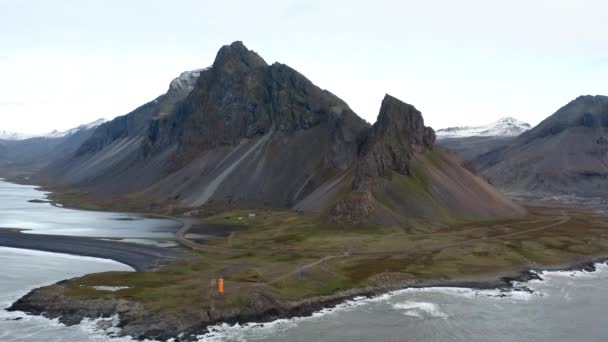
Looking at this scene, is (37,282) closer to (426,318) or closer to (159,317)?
(159,317)

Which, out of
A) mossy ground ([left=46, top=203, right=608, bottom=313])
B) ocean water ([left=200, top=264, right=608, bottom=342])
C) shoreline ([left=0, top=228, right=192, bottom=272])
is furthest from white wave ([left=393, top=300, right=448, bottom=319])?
shoreline ([left=0, top=228, right=192, bottom=272])

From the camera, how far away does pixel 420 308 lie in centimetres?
9244

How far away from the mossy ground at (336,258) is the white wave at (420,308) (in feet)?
35.1

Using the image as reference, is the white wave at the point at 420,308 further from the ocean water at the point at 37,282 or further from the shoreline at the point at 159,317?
the ocean water at the point at 37,282

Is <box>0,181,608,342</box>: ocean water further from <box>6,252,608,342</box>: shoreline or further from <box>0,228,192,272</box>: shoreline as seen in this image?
<box>0,228,192,272</box>: shoreline

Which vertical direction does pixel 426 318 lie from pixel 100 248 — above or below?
below

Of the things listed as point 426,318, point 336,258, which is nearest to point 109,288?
point 336,258

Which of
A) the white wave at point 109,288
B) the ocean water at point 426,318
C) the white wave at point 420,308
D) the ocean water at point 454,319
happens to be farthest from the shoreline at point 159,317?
the white wave at point 109,288

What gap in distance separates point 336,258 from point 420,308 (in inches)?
1423

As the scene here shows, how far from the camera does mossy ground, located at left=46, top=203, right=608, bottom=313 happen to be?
308 feet

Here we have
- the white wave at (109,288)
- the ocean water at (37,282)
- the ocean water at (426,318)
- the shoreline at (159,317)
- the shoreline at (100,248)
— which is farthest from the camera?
the shoreline at (100,248)

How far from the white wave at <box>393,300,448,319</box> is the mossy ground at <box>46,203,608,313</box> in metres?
10.7

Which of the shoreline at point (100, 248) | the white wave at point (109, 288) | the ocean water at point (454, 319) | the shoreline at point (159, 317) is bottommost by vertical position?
the ocean water at point (454, 319)

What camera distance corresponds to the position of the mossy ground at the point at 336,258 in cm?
9375
